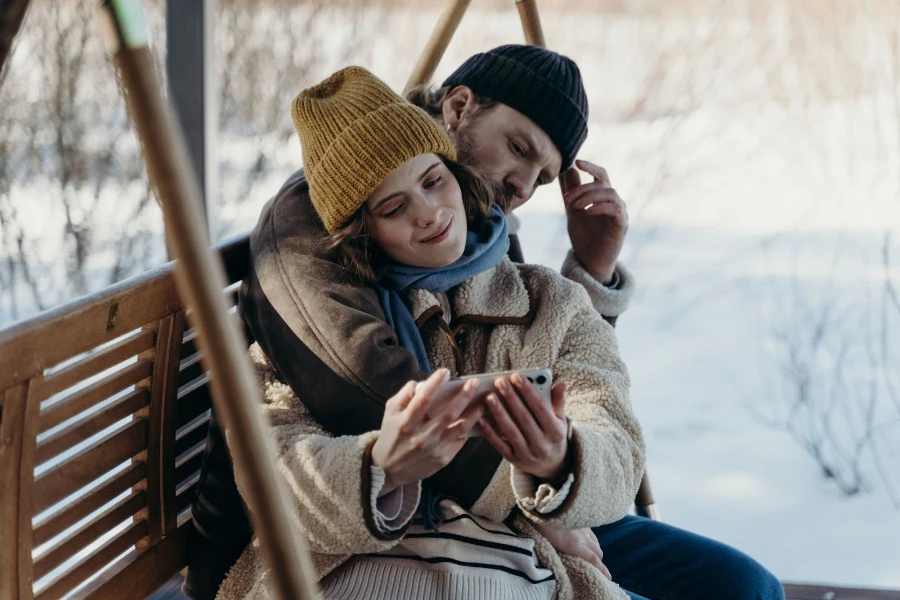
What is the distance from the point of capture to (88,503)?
119 centimetres

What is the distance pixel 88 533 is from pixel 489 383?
56 centimetres

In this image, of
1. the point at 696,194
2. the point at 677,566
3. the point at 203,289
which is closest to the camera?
the point at 203,289

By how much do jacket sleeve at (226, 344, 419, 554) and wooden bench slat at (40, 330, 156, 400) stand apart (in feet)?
0.66

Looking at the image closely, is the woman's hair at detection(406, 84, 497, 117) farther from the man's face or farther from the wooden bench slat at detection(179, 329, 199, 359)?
the wooden bench slat at detection(179, 329, 199, 359)

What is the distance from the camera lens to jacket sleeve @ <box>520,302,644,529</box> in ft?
3.75

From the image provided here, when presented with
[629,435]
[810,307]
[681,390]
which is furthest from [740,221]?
[629,435]

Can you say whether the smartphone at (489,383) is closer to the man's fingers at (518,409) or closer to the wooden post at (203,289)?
the man's fingers at (518,409)

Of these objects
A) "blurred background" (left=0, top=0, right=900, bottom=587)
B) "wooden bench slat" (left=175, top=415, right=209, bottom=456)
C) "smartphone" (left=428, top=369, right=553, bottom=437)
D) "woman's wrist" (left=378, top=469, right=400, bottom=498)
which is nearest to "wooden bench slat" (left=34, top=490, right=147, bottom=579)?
"wooden bench slat" (left=175, top=415, right=209, bottom=456)

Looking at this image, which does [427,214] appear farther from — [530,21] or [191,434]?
[530,21]

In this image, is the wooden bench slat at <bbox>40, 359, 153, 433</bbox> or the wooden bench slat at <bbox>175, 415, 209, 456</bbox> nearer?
the wooden bench slat at <bbox>40, 359, 153, 433</bbox>

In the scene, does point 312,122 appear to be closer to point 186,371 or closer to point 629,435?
point 186,371

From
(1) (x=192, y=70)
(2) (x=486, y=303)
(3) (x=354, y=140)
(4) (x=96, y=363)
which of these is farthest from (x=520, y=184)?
(1) (x=192, y=70)

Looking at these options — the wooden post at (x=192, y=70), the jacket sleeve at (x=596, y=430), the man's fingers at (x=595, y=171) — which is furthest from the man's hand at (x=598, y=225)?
the wooden post at (x=192, y=70)

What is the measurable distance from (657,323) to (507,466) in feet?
10.2
